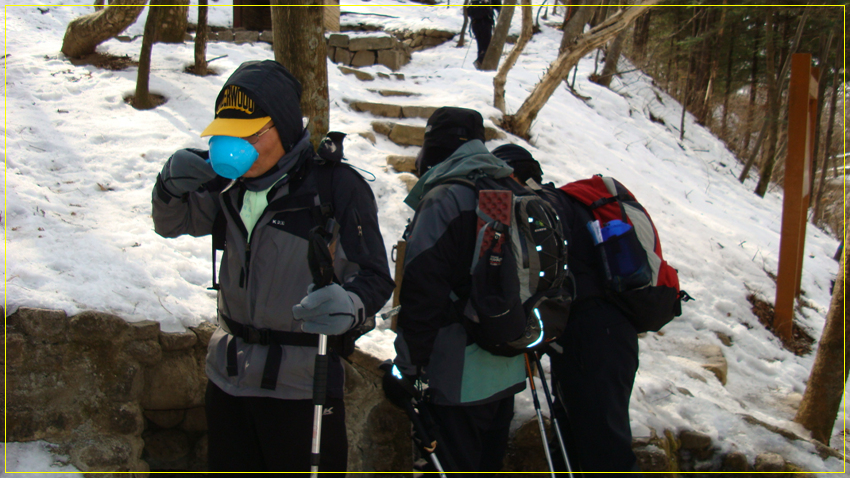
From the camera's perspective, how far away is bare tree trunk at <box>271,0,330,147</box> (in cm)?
411

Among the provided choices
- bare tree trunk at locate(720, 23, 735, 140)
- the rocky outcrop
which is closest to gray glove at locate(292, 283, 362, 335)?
the rocky outcrop

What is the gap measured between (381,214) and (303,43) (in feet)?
5.98

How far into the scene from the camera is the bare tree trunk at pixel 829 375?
4.07m

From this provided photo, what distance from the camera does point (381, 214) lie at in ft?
17.5

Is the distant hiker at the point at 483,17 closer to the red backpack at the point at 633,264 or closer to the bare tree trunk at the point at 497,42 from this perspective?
the bare tree trunk at the point at 497,42

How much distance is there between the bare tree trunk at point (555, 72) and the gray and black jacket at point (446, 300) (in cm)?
614

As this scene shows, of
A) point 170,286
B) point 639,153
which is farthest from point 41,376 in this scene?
point 639,153

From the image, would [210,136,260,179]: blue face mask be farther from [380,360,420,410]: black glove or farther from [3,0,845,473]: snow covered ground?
[3,0,845,473]: snow covered ground

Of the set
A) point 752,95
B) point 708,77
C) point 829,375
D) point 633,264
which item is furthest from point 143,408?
point 752,95

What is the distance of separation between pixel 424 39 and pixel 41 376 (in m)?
16.8

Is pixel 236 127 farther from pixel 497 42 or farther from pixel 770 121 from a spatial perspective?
pixel 770 121

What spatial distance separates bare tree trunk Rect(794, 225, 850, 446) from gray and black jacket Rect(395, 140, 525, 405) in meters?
3.18

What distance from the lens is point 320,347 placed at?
1897 mm

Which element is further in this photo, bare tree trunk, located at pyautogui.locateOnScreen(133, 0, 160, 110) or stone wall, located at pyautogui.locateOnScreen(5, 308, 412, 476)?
bare tree trunk, located at pyautogui.locateOnScreen(133, 0, 160, 110)
